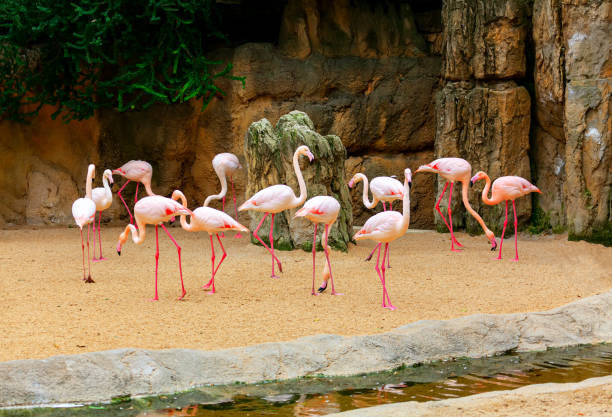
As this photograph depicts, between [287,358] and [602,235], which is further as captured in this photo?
[602,235]

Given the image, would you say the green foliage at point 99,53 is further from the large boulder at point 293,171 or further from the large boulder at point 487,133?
the large boulder at point 487,133

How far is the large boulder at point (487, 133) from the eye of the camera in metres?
10.3

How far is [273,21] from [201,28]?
1.68m

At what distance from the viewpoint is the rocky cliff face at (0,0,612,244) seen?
10.4 metres

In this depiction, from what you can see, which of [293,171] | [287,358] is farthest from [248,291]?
[293,171]

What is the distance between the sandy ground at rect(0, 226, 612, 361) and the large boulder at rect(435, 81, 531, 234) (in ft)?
2.74

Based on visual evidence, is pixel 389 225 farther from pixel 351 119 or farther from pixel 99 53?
pixel 99 53

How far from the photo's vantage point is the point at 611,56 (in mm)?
9227

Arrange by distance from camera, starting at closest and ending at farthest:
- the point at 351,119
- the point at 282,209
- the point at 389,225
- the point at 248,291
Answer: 1. the point at 389,225
2. the point at 248,291
3. the point at 282,209
4. the point at 351,119

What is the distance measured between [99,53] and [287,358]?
299 inches

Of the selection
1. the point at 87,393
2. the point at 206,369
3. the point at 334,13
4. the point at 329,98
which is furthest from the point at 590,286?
the point at 334,13

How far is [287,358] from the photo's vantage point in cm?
461

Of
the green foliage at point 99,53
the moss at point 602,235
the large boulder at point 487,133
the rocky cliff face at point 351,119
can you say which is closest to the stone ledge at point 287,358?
the moss at point 602,235

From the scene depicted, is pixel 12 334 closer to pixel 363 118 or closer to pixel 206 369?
pixel 206 369
